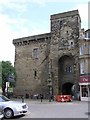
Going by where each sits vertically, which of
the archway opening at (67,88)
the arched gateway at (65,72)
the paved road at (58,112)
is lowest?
the paved road at (58,112)

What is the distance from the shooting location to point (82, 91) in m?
45.3

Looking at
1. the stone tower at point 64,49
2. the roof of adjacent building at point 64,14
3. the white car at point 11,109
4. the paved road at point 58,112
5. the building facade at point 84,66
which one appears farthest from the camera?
the roof of adjacent building at point 64,14

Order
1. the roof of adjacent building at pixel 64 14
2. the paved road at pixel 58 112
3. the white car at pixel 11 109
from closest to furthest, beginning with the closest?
the white car at pixel 11 109
the paved road at pixel 58 112
the roof of adjacent building at pixel 64 14

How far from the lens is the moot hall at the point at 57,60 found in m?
46.3

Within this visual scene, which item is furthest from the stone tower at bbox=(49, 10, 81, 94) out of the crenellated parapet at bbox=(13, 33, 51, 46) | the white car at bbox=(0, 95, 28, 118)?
the white car at bbox=(0, 95, 28, 118)

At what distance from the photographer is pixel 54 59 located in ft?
164

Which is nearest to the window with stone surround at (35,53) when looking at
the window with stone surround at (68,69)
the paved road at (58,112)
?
the window with stone surround at (68,69)

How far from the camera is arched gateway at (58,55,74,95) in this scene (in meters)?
49.0

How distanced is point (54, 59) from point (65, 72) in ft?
9.80

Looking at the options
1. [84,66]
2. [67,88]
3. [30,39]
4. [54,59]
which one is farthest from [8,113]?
[30,39]

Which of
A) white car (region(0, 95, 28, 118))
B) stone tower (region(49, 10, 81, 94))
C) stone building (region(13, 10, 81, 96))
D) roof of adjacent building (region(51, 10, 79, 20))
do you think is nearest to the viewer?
white car (region(0, 95, 28, 118))

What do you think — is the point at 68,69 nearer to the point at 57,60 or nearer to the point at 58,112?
the point at 57,60

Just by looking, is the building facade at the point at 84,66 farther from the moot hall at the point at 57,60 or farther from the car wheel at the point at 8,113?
the car wheel at the point at 8,113

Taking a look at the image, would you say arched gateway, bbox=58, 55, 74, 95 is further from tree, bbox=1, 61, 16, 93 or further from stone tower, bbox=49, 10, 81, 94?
tree, bbox=1, 61, 16, 93
